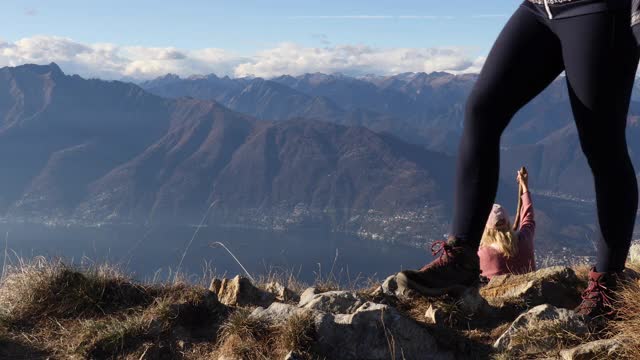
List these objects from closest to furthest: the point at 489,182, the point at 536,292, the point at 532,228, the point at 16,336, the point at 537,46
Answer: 1. the point at 537,46
2. the point at 489,182
3. the point at 16,336
4. the point at 536,292
5. the point at 532,228

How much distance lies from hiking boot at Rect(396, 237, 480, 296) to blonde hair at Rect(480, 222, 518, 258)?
2261 mm

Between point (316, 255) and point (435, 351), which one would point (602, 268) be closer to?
point (435, 351)

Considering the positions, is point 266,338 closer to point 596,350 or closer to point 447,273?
point 447,273

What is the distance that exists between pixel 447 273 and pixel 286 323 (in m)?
0.97

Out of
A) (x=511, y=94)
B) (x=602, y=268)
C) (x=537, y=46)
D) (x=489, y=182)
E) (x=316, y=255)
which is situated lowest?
(x=316, y=255)

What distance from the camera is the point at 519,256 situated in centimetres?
581

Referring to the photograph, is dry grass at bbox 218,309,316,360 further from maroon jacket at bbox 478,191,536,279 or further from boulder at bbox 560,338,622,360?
maroon jacket at bbox 478,191,536,279

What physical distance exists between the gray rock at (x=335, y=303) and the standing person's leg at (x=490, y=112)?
336 mm

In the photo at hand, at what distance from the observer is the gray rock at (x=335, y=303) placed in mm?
3445

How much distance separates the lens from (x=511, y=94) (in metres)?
3.07

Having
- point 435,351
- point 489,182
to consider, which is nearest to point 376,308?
point 435,351

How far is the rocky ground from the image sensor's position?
120 inches

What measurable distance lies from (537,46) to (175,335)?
7.95 ft

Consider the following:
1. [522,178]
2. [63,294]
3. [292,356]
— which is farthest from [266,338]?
[522,178]
